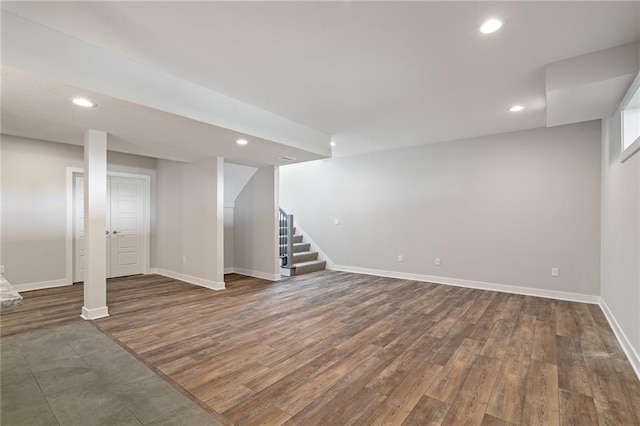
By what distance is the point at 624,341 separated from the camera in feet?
9.17

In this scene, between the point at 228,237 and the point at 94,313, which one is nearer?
the point at 94,313

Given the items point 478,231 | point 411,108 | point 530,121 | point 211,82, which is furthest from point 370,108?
point 478,231

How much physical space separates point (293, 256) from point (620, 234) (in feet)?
17.1

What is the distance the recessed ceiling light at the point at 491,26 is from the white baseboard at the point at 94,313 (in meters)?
4.94

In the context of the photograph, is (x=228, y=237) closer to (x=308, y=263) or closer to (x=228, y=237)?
(x=228, y=237)

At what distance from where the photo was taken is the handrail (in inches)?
253

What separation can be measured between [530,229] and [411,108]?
9.34 ft

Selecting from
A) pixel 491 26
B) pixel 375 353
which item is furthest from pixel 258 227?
pixel 491 26

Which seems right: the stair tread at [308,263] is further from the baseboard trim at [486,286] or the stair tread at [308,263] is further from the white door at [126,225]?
the white door at [126,225]

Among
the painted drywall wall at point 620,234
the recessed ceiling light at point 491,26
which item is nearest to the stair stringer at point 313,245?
the painted drywall wall at point 620,234

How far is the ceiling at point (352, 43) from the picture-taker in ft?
6.55

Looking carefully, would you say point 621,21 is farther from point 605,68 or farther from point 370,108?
point 370,108

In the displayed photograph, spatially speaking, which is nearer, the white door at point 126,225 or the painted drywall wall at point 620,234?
the painted drywall wall at point 620,234

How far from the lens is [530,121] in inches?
169
